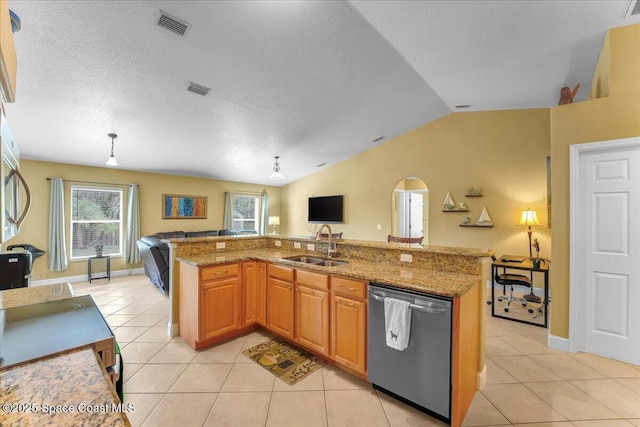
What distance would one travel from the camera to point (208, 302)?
2693 mm

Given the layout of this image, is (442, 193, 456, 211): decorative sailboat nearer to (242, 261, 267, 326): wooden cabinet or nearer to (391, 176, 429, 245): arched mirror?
(391, 176, 429, 245): arched mirror

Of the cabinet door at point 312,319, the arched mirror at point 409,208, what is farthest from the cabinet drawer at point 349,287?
the arched mirror at point 409,208

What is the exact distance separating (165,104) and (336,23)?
2351 millimetres

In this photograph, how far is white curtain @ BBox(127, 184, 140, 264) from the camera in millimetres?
5793

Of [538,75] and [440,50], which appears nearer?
[440,50]

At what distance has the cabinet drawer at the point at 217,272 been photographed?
2652 mm

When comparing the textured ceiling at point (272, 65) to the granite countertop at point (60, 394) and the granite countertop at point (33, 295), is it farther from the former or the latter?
the granite countertop at point (60, 394)

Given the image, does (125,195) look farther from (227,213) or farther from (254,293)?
(254,293)

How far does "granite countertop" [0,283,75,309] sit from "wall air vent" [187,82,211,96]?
2455mm

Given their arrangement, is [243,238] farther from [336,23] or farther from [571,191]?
[571,191]

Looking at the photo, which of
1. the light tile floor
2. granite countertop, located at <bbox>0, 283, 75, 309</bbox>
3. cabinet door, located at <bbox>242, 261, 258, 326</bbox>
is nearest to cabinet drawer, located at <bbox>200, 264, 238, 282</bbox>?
cabinet door, located at <bbox>242, 261, 258, 326</bbox>

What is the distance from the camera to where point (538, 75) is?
319 centimetres

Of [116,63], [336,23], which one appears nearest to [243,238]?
[116,63]

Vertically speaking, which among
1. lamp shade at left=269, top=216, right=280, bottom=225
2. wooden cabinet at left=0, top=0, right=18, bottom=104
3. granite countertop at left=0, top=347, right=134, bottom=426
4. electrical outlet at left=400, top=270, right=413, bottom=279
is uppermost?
wooden cabinet at left=0, top=0, right=18, bottom=104
